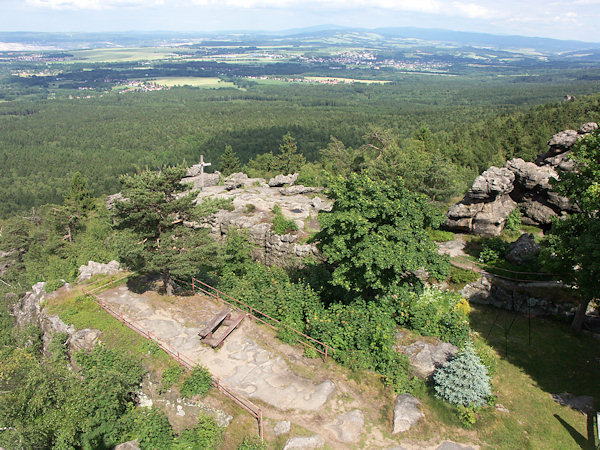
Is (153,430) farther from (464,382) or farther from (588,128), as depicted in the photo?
(588,128)

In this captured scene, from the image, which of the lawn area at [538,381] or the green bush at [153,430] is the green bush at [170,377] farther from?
the lawn area at [538,381]

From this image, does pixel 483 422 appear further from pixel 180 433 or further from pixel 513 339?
pixel 180 433

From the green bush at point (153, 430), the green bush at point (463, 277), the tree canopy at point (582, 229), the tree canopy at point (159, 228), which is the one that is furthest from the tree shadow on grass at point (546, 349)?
the tree canopy at point (159, 228)

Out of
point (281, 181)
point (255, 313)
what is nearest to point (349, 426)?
point (255, 313)

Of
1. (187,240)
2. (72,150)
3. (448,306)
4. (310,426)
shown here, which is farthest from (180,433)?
(72,150)

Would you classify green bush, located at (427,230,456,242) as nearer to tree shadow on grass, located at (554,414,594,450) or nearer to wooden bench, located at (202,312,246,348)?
tree shadow on grass, located at (554,414,594,450)

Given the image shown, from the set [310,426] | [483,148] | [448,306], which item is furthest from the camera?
[483,148]

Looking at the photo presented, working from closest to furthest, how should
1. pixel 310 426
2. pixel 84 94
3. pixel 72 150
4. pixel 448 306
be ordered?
pixel 310 426 → pixel 448 306 → pixel 72 150 → pixel 84 94

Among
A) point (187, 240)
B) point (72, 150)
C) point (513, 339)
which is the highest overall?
point (187, 240)
